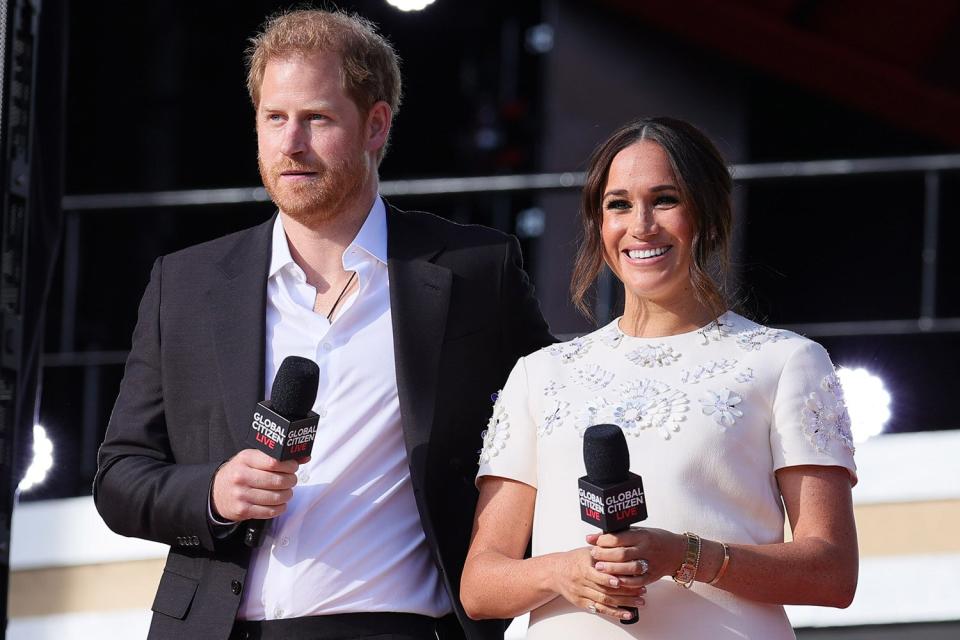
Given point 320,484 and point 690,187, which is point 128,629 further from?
point 690,187

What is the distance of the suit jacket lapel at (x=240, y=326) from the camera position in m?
2.31

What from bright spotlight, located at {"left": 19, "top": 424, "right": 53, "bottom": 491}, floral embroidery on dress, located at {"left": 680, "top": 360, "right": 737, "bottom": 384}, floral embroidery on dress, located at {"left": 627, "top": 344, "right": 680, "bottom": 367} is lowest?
bright spotlight, located at {"left": 19, "top": 424, "right": 53, "bottom": 491}

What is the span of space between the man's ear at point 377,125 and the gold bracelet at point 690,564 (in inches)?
40.5

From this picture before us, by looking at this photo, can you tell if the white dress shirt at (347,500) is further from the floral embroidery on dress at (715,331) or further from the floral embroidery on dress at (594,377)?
the floral embroidery on dress at (715,331)

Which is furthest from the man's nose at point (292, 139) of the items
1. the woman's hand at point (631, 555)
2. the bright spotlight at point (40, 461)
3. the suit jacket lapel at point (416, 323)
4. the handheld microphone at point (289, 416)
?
the bright spotlight at point (40, 461)

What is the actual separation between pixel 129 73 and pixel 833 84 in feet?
12.5

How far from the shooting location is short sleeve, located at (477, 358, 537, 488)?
218cm

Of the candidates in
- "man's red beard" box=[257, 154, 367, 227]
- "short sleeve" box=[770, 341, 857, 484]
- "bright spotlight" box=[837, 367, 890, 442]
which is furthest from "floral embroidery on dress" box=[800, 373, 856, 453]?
"bright spotlight" box=[837, 367, 890, 442]

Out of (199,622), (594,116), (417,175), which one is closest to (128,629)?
(199,622)

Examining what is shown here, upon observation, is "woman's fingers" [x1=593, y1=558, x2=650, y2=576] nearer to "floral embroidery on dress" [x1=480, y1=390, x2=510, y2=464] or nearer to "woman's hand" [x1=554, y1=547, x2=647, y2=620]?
"woman's hand" [x1=554, y1=547, x2=647, y2=620]

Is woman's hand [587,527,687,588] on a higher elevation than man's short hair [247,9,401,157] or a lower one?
lower

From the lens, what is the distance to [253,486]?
2.06 meters

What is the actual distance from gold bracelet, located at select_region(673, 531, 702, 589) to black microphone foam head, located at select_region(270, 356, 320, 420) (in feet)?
1.91

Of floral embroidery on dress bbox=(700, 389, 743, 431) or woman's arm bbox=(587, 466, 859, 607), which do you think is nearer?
woman's arm bbox=(587, 466, 859, 607)
